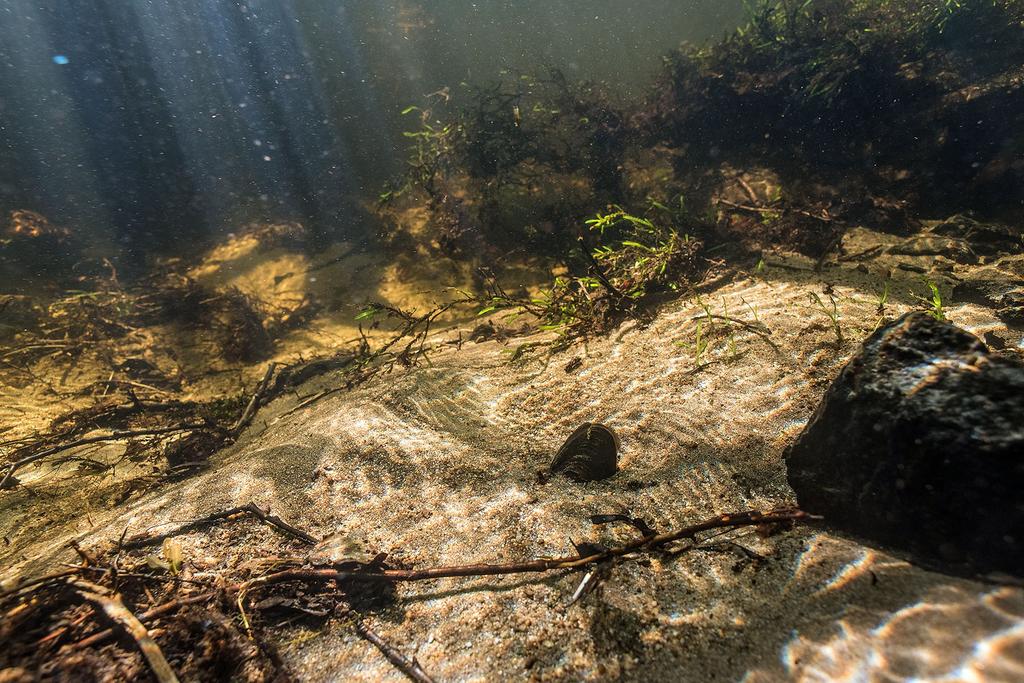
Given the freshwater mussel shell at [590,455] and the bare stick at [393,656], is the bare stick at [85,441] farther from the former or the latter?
the freshwater mussel shell at [590,455]

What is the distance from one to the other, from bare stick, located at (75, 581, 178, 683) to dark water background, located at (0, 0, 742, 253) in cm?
850

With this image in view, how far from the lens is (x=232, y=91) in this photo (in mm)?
16547

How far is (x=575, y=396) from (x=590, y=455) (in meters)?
0.80

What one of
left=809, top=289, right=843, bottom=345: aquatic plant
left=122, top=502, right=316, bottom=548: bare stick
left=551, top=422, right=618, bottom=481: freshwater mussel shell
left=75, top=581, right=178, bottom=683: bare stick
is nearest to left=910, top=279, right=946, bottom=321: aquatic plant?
left=809, top=289, right=843, bottom=345: aquatic plant

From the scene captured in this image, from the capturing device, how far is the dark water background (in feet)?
36.1

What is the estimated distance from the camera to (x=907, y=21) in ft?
25.2

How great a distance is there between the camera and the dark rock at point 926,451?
4.30ft

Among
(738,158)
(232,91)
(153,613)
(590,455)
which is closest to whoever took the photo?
(153,613)

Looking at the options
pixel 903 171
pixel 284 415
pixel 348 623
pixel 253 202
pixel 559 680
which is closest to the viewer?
pixel 559 680

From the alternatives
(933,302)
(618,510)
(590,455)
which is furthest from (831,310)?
(618,510)

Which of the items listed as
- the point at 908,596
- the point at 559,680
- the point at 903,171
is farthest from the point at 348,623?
the point at 903,171

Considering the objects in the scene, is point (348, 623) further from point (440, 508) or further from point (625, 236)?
point (625, 236)

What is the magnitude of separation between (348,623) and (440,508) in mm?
722

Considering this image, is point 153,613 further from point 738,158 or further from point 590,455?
point 738,158
